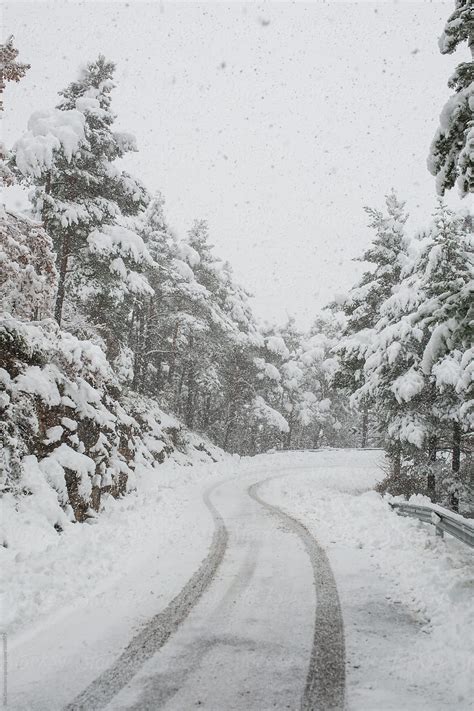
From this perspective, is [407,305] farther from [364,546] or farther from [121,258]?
[121,258]

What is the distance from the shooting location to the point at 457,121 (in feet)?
21.6

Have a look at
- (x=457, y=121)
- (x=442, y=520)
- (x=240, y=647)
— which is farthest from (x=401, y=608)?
(x=457, y=121)

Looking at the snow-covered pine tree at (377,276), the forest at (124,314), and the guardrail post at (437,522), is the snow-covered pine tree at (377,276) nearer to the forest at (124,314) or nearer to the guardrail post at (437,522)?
the forest at (124,314)

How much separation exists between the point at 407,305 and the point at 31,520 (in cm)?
1219

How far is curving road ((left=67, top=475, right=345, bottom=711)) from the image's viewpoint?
432 centimetres

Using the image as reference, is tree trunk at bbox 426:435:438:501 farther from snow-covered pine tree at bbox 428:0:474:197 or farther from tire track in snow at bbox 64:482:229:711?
snow-covered pine tree at bbox 428:0:474:197

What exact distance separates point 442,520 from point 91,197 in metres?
15.1

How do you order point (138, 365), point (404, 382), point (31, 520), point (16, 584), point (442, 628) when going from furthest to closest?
1. point (138, 365)
2. point (404, 382)
3. point (31, 520)
4. point (16, 584)
5. point (442, 628)

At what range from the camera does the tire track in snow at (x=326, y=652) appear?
14.0ft

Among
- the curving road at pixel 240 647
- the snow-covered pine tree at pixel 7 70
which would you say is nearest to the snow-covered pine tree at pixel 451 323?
the curving road at pixel 240 647

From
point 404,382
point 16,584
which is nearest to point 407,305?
point 404,382

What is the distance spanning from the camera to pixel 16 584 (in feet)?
22.6

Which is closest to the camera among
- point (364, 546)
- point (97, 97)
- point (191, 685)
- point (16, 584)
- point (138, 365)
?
point (191, 685)

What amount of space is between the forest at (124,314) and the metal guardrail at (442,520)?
2751 mm
